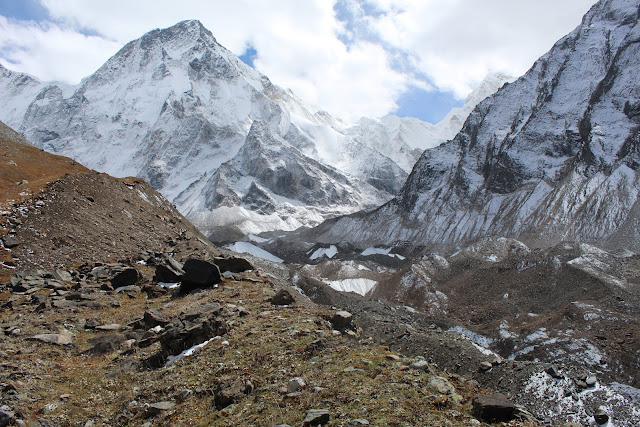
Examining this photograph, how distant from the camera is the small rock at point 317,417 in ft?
29.7

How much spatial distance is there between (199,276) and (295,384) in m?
12.7

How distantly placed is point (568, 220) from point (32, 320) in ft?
570

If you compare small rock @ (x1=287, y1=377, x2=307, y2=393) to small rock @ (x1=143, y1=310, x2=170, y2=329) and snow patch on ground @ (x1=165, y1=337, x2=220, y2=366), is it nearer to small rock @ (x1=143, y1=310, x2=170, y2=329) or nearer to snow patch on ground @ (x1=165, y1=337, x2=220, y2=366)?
snow patch on ground @ (x1=165, y1=337, x2=220, y2=366)

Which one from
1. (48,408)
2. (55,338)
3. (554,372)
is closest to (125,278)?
(55,338)

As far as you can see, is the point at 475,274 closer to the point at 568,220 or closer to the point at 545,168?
the point at 568,220

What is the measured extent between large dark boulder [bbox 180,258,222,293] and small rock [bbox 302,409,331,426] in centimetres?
1426

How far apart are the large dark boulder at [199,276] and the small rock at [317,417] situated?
14258 millimetres

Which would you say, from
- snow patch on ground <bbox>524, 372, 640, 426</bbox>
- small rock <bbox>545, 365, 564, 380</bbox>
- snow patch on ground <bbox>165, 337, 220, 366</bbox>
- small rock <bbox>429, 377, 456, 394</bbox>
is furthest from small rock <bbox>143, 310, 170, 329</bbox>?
small rock <bbox>545, 365, 564, 380</bbox>

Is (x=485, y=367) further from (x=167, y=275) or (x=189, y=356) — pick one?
(x=167, y=275)

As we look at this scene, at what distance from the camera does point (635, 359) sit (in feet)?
140

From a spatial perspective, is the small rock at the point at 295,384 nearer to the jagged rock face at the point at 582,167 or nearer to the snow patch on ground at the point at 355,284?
the snow patch on ground at the point at 355,284

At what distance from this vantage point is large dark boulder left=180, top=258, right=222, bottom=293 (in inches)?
870

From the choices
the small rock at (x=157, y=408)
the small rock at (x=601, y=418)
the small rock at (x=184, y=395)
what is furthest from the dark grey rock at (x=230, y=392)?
the small rock at (x=601, y=418)

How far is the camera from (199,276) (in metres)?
22.3
